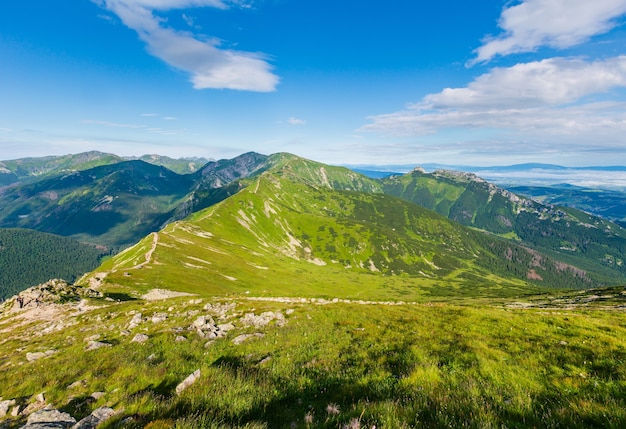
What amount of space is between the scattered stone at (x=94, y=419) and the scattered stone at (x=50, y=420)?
682 mm

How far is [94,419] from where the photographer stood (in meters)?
7.55

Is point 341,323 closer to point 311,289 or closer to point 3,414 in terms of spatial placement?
point 3,414

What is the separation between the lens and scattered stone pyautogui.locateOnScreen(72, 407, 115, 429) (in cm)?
711

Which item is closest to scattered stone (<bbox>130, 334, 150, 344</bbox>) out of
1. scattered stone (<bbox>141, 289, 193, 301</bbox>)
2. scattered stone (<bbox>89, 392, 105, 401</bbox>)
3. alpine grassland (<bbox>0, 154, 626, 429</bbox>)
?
alpine grassland (<bbox>0, 154, 626, 429</bbox>)

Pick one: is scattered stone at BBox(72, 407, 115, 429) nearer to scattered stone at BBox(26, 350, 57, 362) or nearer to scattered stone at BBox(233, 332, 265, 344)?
scattered stone at BBox(233, 332, 265, 344)

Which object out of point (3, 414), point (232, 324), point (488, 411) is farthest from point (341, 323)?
point (3, 414)

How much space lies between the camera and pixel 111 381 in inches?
512

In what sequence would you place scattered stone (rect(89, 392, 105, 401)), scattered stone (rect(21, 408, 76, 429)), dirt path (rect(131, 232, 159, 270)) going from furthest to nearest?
dirt path (rect(131, 232, 159, 270)) → scattered stone (rect(89, 392, 105, 401)) → scattered stone (rect(21, 408, 76, 429))

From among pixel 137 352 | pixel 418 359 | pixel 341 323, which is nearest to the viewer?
pixel 418 359

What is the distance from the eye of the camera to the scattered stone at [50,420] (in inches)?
302

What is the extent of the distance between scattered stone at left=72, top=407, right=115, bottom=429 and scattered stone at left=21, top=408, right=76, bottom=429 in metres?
0.68

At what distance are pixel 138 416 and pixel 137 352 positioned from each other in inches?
523

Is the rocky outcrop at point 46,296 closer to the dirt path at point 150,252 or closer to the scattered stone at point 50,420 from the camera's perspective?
the dirt path at point 150,252

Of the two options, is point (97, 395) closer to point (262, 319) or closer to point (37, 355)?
point (262, 319)
